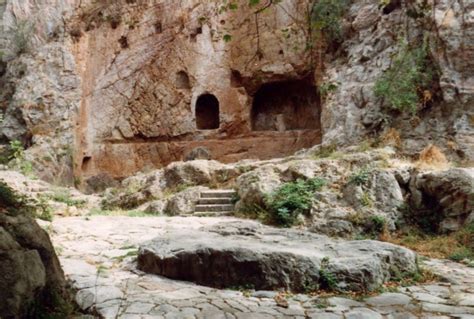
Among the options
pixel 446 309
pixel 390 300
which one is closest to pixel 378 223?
pixel 390 300

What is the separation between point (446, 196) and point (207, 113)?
11.9 metres

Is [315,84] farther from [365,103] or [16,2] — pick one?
[16,2]

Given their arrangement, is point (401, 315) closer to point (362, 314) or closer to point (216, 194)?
point (362, 314)

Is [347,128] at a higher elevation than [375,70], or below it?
below

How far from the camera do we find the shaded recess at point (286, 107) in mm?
17516

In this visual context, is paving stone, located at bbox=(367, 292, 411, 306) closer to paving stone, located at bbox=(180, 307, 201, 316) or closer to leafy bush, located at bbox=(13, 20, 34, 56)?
paving stone, located at bbox=(180, 307, 201, 316)

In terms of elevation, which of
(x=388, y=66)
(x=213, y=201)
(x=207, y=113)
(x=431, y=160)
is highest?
(x=388, y=66)

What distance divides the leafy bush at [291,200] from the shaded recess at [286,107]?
8.71 meters

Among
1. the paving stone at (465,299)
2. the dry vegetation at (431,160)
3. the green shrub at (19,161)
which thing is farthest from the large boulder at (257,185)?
the green shrub at (19,161)

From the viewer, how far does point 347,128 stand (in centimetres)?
1260

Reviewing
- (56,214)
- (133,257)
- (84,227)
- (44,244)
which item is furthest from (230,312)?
(56,214)

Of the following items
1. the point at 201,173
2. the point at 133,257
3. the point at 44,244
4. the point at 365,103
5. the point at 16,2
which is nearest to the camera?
the point at 44,244

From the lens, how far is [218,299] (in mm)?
4141

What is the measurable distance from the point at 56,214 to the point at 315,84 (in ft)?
33.7
